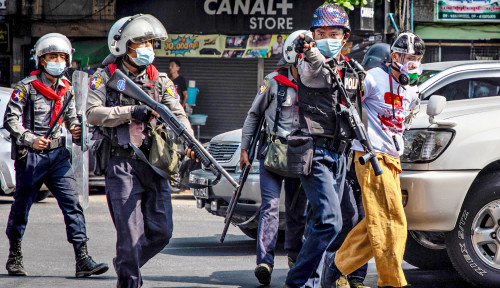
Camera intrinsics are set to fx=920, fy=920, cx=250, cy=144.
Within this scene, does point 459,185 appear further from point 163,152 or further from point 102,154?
point 102,154

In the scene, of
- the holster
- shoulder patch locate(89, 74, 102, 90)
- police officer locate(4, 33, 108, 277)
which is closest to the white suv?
the holster

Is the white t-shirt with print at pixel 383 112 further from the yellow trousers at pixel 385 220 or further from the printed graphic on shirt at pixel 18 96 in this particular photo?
the printed graphic on shirt at pixel 18 96

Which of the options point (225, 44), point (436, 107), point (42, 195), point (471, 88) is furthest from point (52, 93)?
point (225, 44)

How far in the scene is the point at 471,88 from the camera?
8445 mm

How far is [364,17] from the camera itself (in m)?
17.7

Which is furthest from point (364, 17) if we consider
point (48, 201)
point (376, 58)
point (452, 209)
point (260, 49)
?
point (452, 209)

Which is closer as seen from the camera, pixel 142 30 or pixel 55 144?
pixel 142 30

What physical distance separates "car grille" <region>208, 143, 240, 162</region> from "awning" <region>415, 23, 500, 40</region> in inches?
379

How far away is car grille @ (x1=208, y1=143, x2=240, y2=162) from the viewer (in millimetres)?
9023

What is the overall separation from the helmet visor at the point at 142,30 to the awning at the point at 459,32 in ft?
42.1

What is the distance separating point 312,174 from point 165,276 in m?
1.95

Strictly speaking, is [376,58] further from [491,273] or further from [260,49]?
[260,49]

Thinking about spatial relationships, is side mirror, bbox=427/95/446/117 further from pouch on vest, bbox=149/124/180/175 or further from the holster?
the holster

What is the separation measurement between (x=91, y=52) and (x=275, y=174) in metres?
13.1
